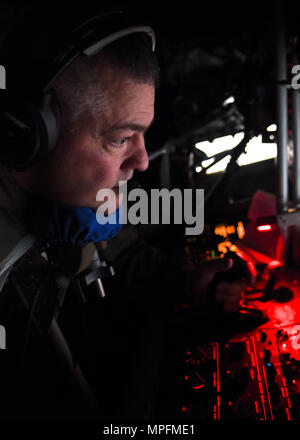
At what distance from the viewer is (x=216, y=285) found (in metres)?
0.80

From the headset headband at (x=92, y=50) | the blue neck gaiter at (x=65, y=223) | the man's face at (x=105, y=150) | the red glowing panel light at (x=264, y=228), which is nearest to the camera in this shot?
the headset headband at (x=92, y=50)

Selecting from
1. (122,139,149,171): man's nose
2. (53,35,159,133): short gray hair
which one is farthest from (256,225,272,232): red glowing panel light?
(53,35,159,133): short gray hair

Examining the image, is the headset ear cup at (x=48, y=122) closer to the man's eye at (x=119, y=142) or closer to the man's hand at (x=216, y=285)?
the man's eye at (x=119, y=142)

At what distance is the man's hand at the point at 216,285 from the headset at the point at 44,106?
1.67 feet

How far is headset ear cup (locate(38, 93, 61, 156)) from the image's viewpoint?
1.79ft

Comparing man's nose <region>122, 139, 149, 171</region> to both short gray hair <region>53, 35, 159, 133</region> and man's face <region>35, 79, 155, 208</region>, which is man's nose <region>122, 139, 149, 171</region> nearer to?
man's face <region>35, 79, 155, 208</region>

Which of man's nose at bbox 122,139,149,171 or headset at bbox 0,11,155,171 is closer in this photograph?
headset at bbox 0,11,155,171

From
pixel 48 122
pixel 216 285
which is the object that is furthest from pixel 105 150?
pixel 216 285

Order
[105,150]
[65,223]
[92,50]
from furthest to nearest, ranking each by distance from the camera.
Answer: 1. [65,223]
2. [105,150]
3. [92,50]

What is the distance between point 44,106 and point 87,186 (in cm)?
22

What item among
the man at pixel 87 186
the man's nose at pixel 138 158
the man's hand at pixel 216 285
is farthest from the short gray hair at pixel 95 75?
the man's hand at pixel 216 285

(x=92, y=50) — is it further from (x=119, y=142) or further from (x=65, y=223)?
(x=65, y=223)

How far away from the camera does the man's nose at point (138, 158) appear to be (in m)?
0.70

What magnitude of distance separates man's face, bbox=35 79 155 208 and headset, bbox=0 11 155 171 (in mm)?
86
